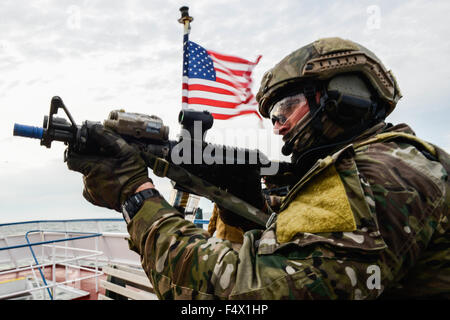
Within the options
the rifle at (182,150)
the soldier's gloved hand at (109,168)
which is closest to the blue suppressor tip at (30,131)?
the rifle at (182,150)

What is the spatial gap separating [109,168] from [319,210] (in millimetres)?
1235

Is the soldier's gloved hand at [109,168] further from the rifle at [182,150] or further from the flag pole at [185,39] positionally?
the flag pole at [185,39]

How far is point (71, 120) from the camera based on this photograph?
72.4 inches

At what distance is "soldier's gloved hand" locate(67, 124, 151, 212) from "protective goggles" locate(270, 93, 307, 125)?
0.89 m

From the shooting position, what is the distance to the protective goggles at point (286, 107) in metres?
1.87

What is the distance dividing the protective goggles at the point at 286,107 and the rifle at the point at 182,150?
454 mm

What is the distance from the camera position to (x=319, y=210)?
1.18 meters

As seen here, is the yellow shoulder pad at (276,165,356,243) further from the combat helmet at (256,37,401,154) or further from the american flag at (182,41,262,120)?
the american flag at (182,41,262,120)

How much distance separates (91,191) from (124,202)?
295 millimetres

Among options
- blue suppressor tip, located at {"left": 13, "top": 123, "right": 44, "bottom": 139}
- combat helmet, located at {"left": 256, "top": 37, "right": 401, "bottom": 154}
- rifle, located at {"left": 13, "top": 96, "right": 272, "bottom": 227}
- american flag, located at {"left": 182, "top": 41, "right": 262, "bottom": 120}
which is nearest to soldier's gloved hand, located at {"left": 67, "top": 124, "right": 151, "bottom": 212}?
rifle, located at {"left": 13, "top": 96, "right": 272, "bottom": 227}

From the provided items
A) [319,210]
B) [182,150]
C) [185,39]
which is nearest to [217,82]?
[185,39]

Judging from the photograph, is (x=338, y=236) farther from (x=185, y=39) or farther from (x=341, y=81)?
(x=185, y=39)

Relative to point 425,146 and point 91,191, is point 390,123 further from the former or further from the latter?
point 91,191
